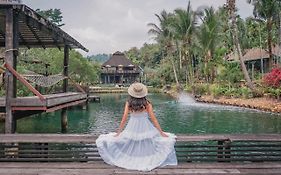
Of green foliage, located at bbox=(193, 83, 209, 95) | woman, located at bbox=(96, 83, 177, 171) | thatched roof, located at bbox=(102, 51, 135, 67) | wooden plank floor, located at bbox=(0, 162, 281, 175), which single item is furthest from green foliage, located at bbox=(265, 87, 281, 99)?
thatched roof, located at bbox=(102, 51, 135, 67)

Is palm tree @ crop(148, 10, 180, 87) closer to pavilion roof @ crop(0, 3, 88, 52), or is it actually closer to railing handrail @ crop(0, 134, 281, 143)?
pavilion roof @ crop(0, 3, 88, 52)

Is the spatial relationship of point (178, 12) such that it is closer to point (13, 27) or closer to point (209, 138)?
point (13, 27)

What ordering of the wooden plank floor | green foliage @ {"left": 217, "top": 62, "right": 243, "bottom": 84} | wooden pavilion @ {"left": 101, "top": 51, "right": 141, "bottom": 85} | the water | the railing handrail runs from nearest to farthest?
the wooden plank floor → the railing handrail → the water → green foliage @ {"left": 217, "top": 62, "right": 243, "bottom": 84} → wooden pavilion @ {"left": 101, "top": 51, "right": 141, "bottom": 85}

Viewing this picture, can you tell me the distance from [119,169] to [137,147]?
1.44ft

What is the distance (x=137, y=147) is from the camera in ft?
17.3

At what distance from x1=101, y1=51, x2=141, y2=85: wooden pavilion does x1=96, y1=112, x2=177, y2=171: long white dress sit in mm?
69257

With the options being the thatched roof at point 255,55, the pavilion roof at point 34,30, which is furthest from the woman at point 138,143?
the thatched roof at point 255,55

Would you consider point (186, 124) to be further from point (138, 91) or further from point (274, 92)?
point (138, 91)

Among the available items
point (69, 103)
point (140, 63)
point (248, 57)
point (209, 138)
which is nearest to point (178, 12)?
point (248, 57)

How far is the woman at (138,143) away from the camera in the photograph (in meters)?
5.20

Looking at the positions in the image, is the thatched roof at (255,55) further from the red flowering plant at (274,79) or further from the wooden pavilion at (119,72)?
the wooden pavilion at (119,72)

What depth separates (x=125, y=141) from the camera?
529 centimetres

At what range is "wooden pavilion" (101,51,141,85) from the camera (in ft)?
247

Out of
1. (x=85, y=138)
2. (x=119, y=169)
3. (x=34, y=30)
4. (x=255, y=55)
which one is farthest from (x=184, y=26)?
(x=119, y=169)
